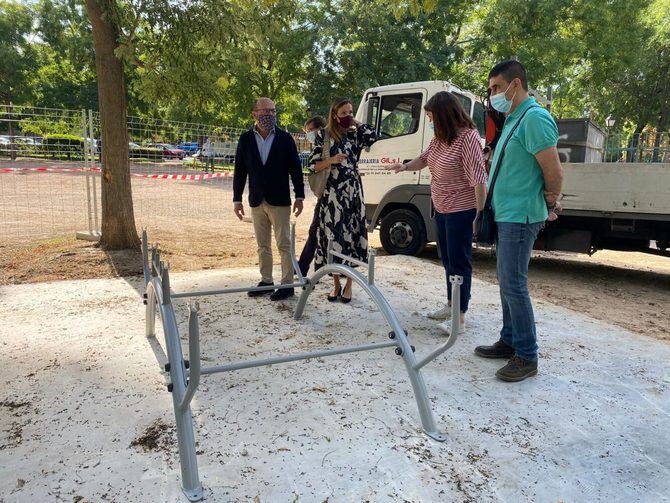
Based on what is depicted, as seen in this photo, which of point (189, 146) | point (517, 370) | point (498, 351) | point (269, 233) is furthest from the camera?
point (189, 146)

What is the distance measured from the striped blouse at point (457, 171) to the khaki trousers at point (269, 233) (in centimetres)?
142

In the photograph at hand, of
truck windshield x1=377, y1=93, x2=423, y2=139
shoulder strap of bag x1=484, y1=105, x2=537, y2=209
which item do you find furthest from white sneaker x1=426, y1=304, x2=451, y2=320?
truck windshield x1=377, y1=93, x2=423, y2=139

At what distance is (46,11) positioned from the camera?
2717 centimetres

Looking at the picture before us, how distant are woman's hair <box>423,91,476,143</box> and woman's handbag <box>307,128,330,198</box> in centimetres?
98

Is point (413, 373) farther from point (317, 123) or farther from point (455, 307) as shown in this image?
point (317, 123)

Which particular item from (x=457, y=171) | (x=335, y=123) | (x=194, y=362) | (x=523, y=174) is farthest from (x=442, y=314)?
(x=194, y=362)

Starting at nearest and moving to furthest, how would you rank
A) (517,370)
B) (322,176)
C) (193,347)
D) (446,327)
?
1. (193,347)
2. (517,370)
3. (446,327)
4. (322,176)

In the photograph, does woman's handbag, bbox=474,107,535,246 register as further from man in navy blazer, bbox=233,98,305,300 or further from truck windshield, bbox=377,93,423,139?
truck windshield, bbox=377,93,423,139

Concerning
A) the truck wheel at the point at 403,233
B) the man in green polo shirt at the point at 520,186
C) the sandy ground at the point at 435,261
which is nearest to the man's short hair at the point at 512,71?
the man in green polo shirt at the point at 520,186

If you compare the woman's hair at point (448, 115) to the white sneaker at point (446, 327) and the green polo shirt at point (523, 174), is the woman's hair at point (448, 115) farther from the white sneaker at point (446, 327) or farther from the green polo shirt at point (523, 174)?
the white sneaker at point (446, 327)

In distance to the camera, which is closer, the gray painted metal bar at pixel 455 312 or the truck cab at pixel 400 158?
the gray painted metal bar at pixel 455 312

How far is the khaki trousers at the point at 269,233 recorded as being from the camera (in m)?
4.42

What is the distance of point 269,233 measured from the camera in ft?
15.1

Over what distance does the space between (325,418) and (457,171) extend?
1971 millimetres
